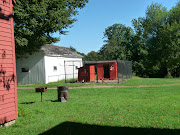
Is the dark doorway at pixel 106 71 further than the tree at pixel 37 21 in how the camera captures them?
Yes

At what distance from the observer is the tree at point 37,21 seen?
18766 mm

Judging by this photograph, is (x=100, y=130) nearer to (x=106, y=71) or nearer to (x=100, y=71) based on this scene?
(x=100, y=71)

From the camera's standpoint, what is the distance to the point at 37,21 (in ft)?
63.9

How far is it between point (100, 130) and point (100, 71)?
21.3 meters

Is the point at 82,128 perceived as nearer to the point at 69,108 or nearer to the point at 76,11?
the point at 69,108

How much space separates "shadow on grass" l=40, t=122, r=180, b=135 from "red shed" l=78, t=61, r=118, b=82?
17657 mm

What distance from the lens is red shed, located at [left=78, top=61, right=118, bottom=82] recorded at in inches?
952

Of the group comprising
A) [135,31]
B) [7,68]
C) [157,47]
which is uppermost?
[135,31]

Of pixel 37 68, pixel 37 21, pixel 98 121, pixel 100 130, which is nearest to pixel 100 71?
pixel 37 68

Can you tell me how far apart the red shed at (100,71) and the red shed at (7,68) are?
56.1 ft

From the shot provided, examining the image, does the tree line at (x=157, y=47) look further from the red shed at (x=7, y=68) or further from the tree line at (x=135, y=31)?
the red shed at (x=7, y=68)

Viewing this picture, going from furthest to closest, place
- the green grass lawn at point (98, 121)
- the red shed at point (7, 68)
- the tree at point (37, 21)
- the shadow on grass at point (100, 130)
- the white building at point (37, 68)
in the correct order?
the white building at point (37, 68) < the tree at point (37, 21) < the red shed at point (7, 68) < the green grass lawn at point (98, 121) < the shadow on grass at point (100, 130)

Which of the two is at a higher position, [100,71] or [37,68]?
[37,68]

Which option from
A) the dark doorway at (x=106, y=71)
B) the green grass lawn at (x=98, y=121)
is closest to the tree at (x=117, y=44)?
the dark doorway at (x=106, y=71)
